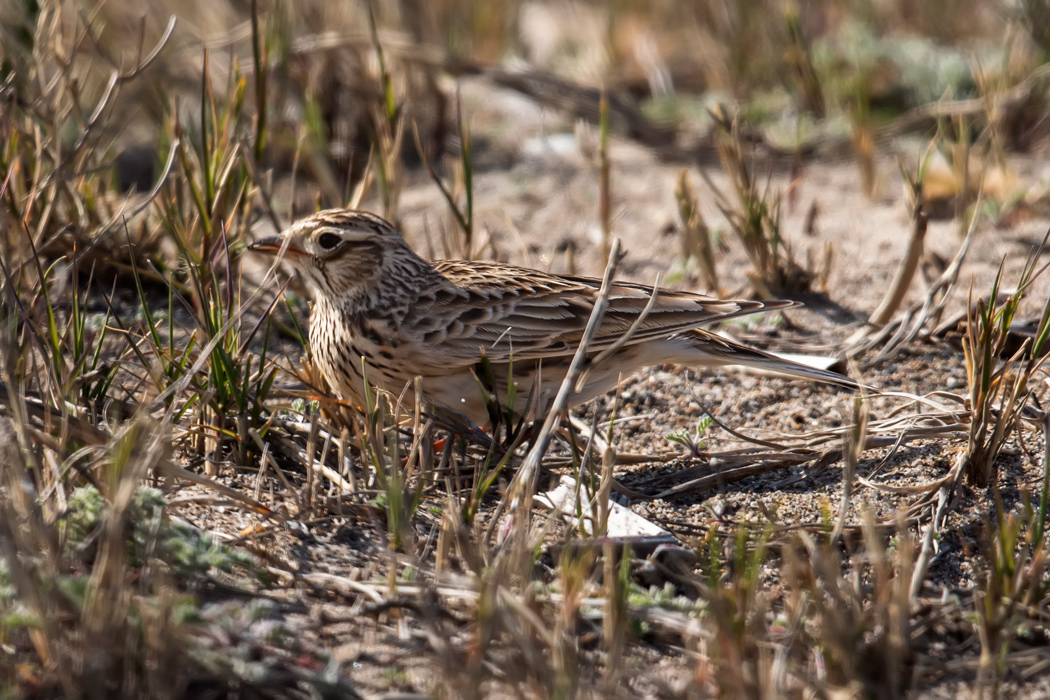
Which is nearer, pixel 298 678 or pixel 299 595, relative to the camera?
pixel 298 678

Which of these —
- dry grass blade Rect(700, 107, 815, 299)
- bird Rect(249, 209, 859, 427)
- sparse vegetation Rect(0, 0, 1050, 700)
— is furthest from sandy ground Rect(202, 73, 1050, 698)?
bird Rect(249, 209, 859, 427)

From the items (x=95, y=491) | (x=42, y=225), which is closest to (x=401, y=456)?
(x=95, y=491)

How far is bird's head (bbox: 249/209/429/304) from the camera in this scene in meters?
4.43

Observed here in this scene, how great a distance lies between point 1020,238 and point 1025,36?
115 inches

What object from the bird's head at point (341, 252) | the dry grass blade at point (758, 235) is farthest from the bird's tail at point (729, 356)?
the bird's head at point (341, 252)

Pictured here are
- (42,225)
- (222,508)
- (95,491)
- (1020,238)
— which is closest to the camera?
(95,491)

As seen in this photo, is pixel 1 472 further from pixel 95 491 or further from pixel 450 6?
pixel 450 6

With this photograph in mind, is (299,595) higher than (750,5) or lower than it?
lower

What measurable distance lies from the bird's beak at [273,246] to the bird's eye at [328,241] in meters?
0.10

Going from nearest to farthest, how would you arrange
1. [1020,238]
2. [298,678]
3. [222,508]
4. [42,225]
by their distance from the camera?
[298,678], [222,508], [42,225], [1020,238]

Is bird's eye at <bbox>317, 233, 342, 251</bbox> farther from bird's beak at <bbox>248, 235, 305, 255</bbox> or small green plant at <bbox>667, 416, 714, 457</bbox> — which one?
small green plant at <bbox>667, 416, 714, 457</bbox>

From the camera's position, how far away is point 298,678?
2637 mm

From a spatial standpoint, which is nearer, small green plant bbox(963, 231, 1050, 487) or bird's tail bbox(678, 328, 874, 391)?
small green plant bbox(963, 231, 1050, 487)

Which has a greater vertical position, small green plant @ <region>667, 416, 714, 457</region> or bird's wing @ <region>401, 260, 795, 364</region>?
bird's wing @ <region>401, 260, 795, 364</region>
